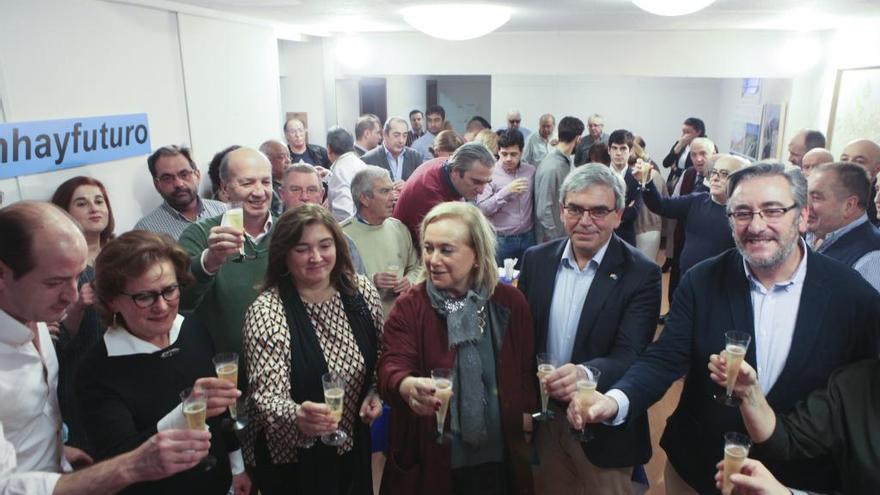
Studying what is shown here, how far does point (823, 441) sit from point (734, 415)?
0.27 metres

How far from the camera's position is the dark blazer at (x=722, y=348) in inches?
66.8

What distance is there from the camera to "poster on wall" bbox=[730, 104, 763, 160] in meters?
7.46

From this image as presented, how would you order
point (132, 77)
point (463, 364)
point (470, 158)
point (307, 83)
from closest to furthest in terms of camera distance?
point (463, 364)
point (470, 158)
point (132, 77)
point (307, 83)

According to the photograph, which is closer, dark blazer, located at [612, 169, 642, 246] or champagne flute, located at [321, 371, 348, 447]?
champagne flute, located at [321, 371, 348, 447]

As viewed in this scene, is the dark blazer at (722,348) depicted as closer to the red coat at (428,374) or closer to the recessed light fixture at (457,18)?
the red coat at (428,374)

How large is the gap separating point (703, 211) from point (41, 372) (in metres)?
4.02

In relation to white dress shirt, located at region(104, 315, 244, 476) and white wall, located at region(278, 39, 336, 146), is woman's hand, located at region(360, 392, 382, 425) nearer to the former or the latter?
white dress shirt, located at region(104, 315, 244, 476)

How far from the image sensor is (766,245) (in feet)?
5.77

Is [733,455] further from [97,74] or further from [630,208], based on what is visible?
[97,74]

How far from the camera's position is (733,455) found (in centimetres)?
152

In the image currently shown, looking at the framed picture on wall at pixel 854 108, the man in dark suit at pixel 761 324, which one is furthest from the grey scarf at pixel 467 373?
the framed picture on wall at pixel 854 108

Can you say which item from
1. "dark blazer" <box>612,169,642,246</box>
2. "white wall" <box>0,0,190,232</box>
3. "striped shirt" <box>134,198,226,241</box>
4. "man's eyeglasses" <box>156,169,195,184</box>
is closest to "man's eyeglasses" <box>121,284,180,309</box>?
"striped shirt" <box>134,198,226,241</box>

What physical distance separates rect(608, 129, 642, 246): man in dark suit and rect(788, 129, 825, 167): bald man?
4.78 ft

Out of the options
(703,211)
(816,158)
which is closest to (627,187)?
(703,211)
